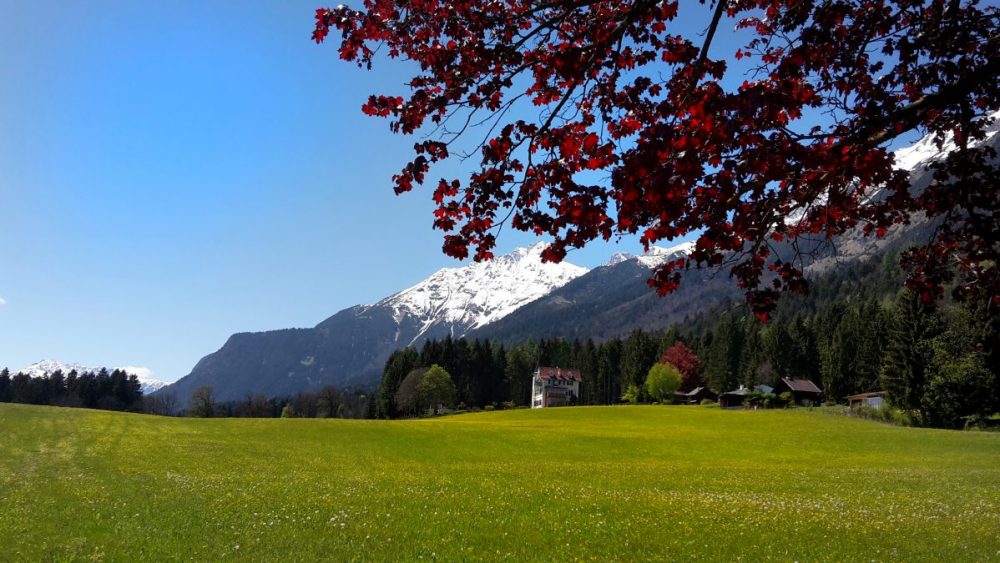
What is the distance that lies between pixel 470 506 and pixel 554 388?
137058mm

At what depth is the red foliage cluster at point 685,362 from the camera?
13512 centimetres

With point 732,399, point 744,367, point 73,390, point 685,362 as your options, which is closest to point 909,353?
point 732,399

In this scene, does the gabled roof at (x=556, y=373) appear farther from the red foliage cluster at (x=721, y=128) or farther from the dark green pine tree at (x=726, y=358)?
the red foliage cluster at (x=721, y=128)

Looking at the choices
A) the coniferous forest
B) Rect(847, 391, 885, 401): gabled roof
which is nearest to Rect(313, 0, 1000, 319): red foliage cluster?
the coniferous forest

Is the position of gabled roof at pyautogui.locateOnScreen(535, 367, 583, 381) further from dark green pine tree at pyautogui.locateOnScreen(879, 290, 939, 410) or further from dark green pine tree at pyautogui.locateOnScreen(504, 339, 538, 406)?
dark green pine tree at pyautogui.locateOnScreen(879, 290, 939, 410)

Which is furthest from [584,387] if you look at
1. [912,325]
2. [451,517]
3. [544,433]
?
[451,517]

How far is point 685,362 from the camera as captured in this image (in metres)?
136

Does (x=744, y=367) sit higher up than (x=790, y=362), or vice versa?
(x=790, y=362)

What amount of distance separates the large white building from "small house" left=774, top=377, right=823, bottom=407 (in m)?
52.1

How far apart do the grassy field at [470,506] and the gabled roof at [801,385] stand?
77820 millimetres

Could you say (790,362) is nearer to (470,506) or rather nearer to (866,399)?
(866,399)

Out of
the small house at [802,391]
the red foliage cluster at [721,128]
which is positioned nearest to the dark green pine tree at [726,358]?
the small house at [802,391]

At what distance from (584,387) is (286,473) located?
134 m

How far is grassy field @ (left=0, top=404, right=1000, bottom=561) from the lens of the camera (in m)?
10.7
